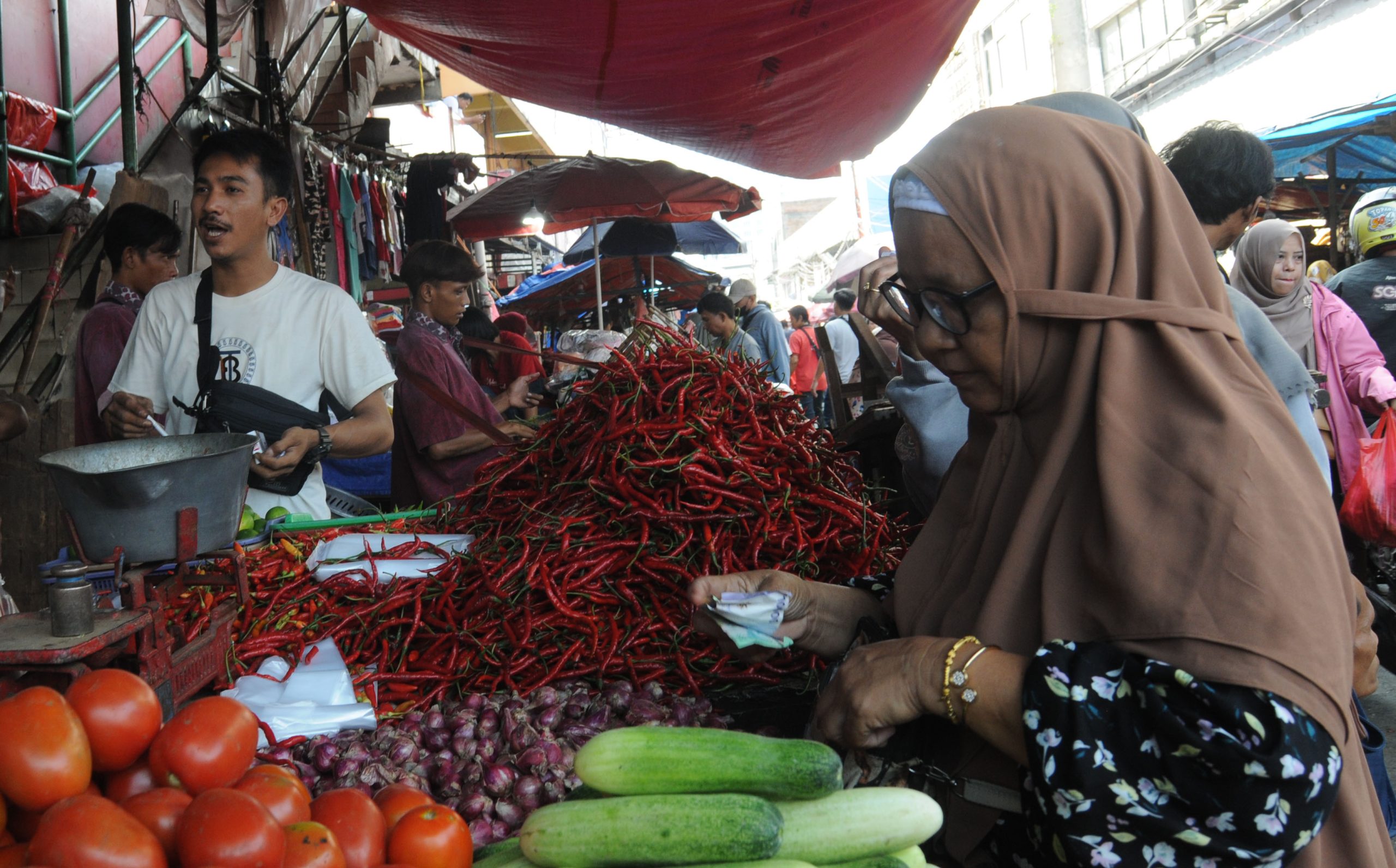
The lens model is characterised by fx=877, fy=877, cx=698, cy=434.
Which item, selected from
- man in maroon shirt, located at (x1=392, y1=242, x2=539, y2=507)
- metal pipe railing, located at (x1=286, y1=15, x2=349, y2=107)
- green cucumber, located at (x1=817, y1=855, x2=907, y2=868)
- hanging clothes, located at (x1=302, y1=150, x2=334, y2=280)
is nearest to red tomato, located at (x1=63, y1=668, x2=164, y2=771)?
green cucumber, located at (x1=817, y1=855, x2=907, y2=868)

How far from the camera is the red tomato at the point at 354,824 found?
1.11m

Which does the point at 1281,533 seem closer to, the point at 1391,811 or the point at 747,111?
the point at 1391,811

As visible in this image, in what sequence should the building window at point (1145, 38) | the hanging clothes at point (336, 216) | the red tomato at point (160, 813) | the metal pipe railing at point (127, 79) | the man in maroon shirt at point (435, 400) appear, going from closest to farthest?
1. the red tomato at point (160, 813)
2. the man in maroon shirt at point (435, 400)
3. the metal pipe railing at point (127, 79)
4. the hanging clothes at point (336, 216)
5. the building window at point (1145, 38)

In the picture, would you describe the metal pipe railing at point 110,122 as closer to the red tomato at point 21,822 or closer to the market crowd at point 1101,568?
the red tomato at point 21,822

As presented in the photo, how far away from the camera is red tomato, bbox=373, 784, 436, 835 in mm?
1230

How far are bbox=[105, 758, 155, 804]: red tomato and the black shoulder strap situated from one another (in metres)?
2.03

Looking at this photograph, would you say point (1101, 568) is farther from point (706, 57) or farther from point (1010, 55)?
point (1010, 55)

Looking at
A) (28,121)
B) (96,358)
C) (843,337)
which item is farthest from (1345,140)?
(28,121)

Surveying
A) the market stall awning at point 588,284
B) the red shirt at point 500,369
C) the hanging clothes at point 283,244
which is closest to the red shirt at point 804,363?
the market stall awning at point 588,284

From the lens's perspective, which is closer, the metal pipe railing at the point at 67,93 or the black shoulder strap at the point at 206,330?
the black shoulder strap at the point at 206,330

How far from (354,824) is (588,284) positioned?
1580 cm

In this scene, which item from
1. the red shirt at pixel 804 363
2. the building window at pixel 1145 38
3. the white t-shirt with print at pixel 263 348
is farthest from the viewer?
the building window at pixel 1145 38

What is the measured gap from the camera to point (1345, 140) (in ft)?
27.2

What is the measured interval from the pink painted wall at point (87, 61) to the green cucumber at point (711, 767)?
690 centimetres
